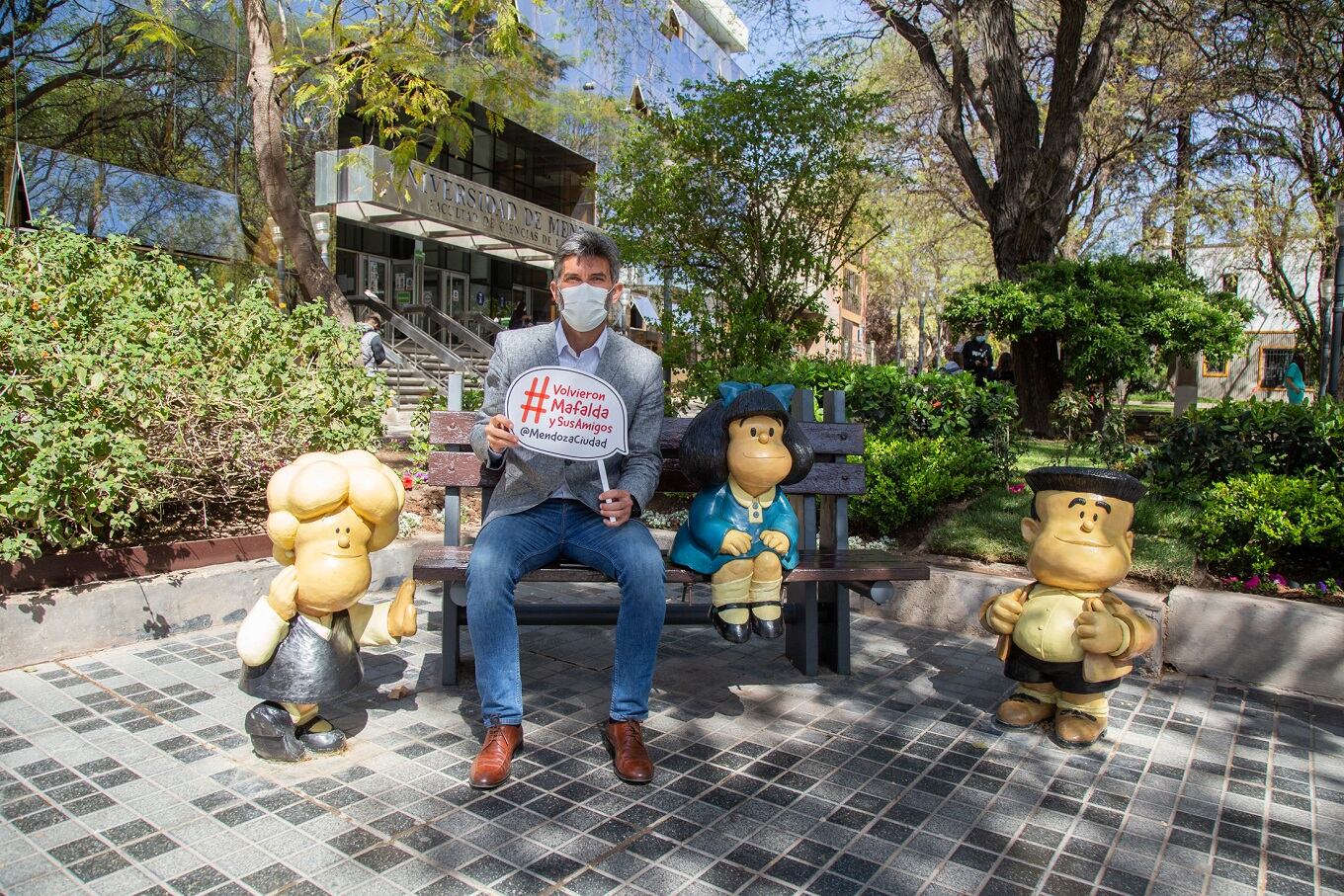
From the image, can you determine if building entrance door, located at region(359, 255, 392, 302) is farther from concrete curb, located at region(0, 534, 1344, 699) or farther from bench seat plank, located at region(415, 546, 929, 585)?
bench seat plank, located at region(415, 546, 929, 585)

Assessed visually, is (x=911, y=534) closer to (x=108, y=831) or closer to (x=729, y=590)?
(x=729, y=590)

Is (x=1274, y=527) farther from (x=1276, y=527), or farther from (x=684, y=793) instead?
(x=684, y=793)

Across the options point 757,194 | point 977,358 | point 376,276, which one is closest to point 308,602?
point 757,194

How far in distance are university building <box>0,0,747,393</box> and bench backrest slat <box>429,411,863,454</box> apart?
3.96m

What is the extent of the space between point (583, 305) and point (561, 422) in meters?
0.46

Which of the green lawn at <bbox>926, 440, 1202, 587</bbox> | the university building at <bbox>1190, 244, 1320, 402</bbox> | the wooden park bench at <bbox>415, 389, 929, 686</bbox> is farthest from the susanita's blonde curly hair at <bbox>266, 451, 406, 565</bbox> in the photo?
the university building at <bbox>1190, 244, 1320, 402</bbox>

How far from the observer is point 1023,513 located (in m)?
5.87

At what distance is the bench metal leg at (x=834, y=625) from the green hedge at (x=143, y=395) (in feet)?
10.8

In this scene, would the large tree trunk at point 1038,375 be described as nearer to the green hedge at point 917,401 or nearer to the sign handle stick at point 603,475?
the green hedge at point 917,401

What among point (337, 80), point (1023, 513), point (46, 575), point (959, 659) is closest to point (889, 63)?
point (337, 80)

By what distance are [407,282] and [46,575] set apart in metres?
22.5

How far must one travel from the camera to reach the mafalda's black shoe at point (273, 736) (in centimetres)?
300

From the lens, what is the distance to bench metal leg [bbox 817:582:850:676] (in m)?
4.09

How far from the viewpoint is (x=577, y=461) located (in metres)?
3.39
